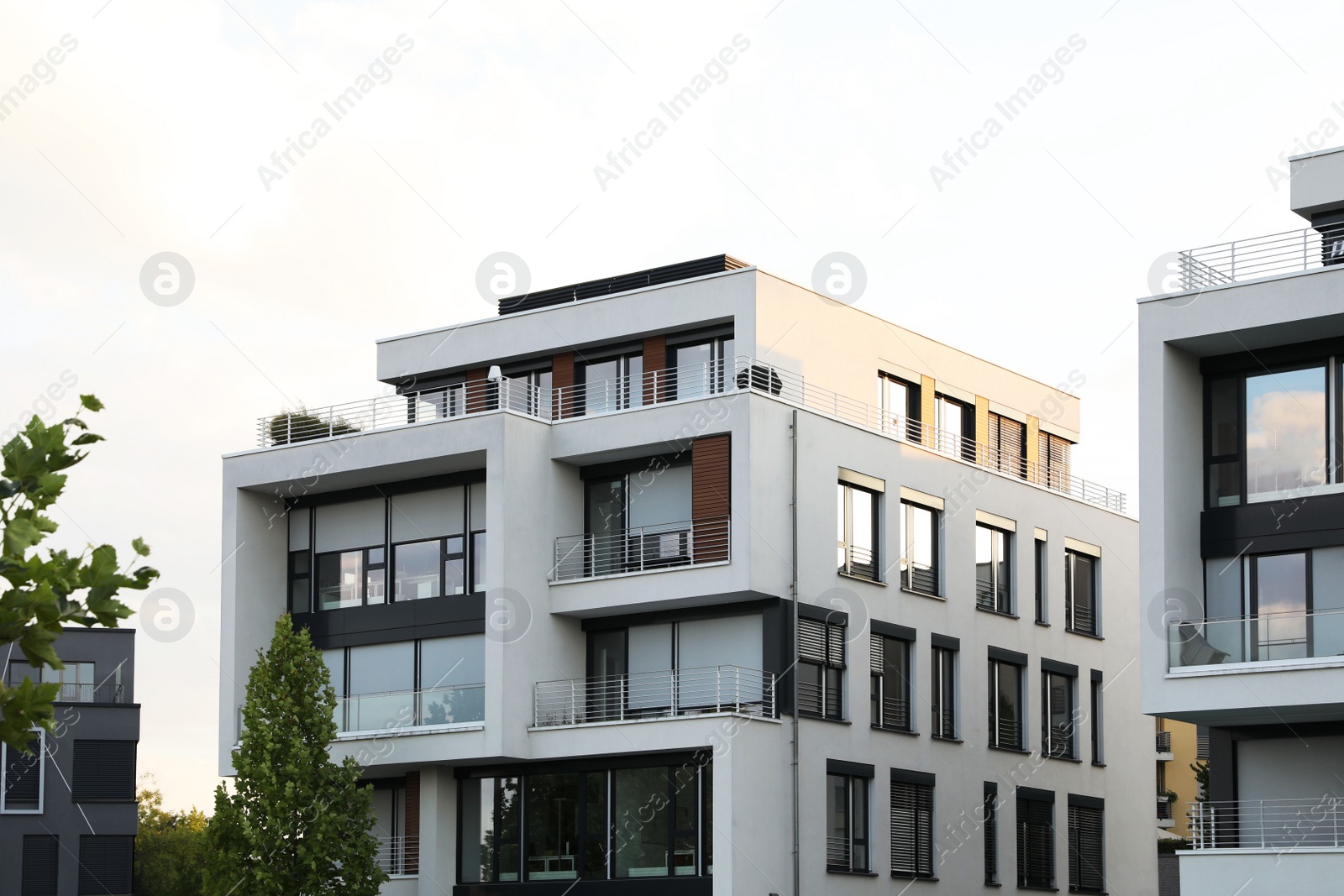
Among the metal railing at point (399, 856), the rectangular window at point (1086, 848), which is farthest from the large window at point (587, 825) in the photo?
the rectangular window at point (1086, 848)

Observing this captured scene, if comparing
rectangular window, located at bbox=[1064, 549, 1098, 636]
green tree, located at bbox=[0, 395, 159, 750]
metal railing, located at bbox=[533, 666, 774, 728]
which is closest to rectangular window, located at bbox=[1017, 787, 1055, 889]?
rectangular window, located at bbox=[1064, 549, 1098, 636]

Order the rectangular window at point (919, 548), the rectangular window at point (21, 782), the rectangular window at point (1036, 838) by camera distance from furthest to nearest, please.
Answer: the rectangular window at point (21, 782) → the rectangular window at point (1036, 838) → the rectangular window at point (919, 548)

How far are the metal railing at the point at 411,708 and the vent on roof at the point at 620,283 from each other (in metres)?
9.82

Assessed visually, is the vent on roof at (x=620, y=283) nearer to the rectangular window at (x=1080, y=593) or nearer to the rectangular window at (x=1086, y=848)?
the rectangular window at (x=1080, y=593)

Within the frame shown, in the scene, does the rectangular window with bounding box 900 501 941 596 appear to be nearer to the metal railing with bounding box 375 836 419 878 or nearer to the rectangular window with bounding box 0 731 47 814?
the metal railing with bounding box 375 836 419 878

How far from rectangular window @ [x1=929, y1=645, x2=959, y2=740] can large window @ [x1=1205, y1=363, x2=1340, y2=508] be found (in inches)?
423

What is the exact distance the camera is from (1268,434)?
95.4 ft

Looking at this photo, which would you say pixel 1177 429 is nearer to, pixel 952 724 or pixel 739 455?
pixel 739 455

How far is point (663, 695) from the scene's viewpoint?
117 ft

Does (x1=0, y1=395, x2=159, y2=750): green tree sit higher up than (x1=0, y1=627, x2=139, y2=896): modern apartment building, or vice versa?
(x1=0, y1=395, x2=159, y2=750): green tree

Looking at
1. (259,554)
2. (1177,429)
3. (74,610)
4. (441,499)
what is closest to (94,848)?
(259,554)

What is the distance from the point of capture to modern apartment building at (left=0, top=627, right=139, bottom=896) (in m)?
61.2

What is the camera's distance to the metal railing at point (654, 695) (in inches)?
1357

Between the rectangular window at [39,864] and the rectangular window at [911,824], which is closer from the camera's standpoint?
the rectangular window at [911,824]
